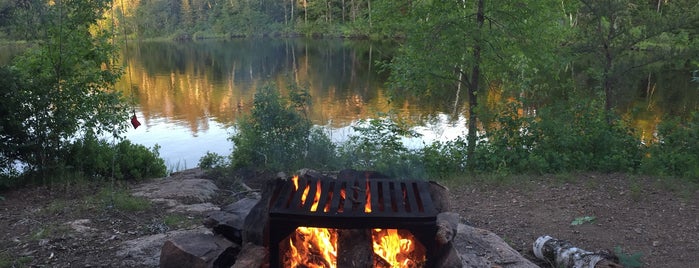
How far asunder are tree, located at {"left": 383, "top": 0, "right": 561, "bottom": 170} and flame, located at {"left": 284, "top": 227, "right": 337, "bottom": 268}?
6.17m

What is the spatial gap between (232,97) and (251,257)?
19408mm

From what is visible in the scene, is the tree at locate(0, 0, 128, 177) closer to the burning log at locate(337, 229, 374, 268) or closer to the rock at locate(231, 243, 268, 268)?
the rock at locate(231, 243, 268, 268)

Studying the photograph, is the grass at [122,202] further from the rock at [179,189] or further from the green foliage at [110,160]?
the green foliage at [110,160]

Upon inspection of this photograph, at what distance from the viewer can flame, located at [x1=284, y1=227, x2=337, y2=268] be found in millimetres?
3684

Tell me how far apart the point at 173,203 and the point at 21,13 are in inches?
151

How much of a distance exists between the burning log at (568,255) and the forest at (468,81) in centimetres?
314

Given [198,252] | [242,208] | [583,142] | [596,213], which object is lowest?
[596,213]

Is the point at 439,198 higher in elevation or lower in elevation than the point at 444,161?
higher

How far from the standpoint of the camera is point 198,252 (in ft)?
12.6

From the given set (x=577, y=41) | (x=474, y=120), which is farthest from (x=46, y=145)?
(x=577, y=41)

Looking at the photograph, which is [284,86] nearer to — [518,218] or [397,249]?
[518,218]

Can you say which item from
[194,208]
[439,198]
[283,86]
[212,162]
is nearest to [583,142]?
Answer: [439,198]

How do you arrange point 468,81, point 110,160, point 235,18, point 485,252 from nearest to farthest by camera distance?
1. point 485,252
2. point 110,160
3. point 468,81
4. point 235,18

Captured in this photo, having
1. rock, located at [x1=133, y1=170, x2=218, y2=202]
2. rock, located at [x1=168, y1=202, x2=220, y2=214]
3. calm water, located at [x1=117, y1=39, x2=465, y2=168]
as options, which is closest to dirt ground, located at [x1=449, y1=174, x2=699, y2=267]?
rock, located at [x1=168, y1=202, x2=220, y2=214]
